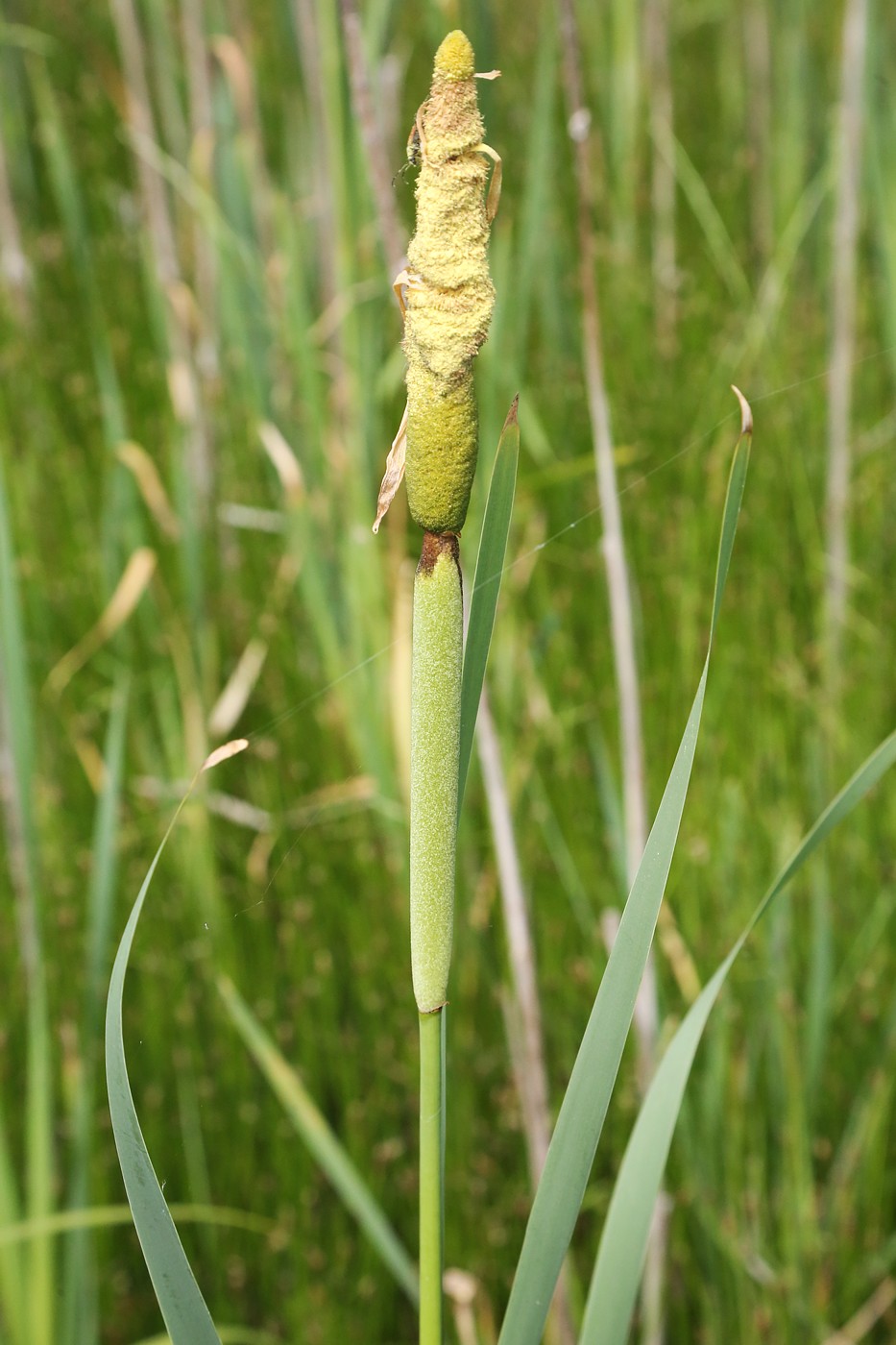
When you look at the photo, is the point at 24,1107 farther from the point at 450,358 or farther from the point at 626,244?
the point at 626,244

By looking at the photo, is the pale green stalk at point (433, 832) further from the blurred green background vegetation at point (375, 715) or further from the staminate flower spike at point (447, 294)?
the blurred green background vegetation at point (375, 715)

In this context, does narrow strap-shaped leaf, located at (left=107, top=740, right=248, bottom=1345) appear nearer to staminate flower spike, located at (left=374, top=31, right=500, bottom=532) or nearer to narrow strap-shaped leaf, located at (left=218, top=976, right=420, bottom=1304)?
staminate flower spike, located at (left=374, top=31, right=500, bottom=532)

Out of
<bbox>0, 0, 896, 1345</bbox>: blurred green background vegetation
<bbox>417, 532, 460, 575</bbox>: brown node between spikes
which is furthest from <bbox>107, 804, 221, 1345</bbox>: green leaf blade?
<bbox>0, 0, 896, 1345</bbox>: blurred green background vegetation

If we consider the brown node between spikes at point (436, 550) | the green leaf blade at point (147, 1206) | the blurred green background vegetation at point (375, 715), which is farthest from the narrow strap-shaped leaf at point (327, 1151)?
the brown node between spikes at point (436, 550)

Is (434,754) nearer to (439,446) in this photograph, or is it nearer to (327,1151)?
(439,446)

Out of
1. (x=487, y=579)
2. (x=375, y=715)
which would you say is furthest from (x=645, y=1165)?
(x=375, y=715)
